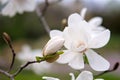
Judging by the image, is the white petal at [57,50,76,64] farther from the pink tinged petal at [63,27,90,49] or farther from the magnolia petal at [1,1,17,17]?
the magnolia petal at [1,1,17,17]

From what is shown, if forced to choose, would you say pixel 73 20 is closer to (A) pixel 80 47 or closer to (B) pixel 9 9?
(A) pixel 80 47

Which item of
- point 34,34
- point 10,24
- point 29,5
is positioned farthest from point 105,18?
point 29,5

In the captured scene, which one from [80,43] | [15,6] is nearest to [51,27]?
[15,6]

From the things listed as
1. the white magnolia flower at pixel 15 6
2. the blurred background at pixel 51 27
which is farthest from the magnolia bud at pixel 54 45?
the blurred background at pixel 51 27

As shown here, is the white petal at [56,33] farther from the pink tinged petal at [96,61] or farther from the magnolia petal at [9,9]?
the magnolia petal at [9,9]

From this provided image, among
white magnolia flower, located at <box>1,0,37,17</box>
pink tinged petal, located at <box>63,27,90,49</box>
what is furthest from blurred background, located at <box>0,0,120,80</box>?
pink tinged petal, located at <box>63,27,90,49</box>

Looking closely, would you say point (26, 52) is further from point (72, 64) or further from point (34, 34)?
point (34, 34)
